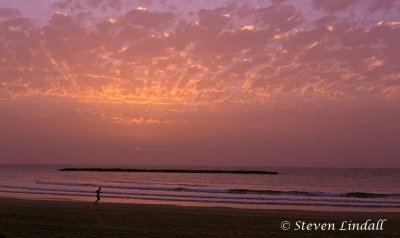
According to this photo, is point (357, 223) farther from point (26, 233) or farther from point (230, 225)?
point (26, 233)

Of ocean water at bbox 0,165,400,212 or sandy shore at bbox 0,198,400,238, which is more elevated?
ocean water at bbox 0,165,400,212

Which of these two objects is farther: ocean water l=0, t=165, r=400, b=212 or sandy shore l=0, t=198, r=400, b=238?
ocean water l=0, t=165, r=400, b=212

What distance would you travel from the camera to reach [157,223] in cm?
1758

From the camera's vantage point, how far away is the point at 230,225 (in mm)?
17469

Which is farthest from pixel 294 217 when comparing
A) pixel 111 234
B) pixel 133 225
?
pixel 111 234

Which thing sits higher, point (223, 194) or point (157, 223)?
point (223, 194)

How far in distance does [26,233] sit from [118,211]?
742 centimetres

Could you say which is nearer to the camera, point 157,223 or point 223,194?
point 157,223

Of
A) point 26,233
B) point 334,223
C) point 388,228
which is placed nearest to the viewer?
point 26,233

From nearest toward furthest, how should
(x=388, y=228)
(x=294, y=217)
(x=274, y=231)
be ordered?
1. (x=274, y=231)
2. (x=388, y=228)
3. (x=294, y=217)

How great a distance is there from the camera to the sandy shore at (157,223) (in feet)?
50.1

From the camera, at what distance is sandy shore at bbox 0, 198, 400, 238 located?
15.3 m

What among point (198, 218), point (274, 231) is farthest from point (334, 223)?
point (198, 218)

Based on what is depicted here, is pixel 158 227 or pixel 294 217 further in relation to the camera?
pixel 294 217
